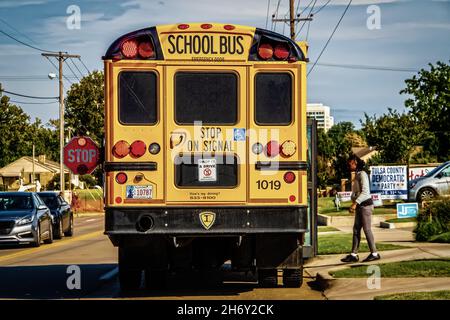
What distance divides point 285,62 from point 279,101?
0.51 metres

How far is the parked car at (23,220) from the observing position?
1977 centimetres

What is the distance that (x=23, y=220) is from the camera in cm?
1994

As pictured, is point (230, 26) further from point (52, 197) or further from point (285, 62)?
point (52, 197)

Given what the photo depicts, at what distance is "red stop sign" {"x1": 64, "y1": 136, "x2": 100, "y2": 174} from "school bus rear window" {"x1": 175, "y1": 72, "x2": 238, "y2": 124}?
1298 millimetres

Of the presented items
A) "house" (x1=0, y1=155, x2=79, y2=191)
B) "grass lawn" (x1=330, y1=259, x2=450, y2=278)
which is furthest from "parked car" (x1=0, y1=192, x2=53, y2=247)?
→ "house" (x1=0, y1=155, x2=79, y2=191)

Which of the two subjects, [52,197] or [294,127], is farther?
[52,197]

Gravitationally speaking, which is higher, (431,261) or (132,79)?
(132,79)

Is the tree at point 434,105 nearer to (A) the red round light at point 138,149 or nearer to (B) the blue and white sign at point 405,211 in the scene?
(B) the blue and white sign at point 405,211

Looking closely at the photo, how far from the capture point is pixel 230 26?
33.4 ft

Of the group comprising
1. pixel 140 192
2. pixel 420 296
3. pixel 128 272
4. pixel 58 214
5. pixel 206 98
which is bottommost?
pixel 420 296

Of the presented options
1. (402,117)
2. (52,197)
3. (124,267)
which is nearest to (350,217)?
(52,197)

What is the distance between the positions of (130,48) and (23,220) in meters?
11.0

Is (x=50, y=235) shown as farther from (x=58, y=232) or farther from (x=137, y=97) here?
(x=137, y=97)

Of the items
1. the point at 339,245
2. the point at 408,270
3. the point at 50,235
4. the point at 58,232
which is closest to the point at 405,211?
Result: the point at 339,245
